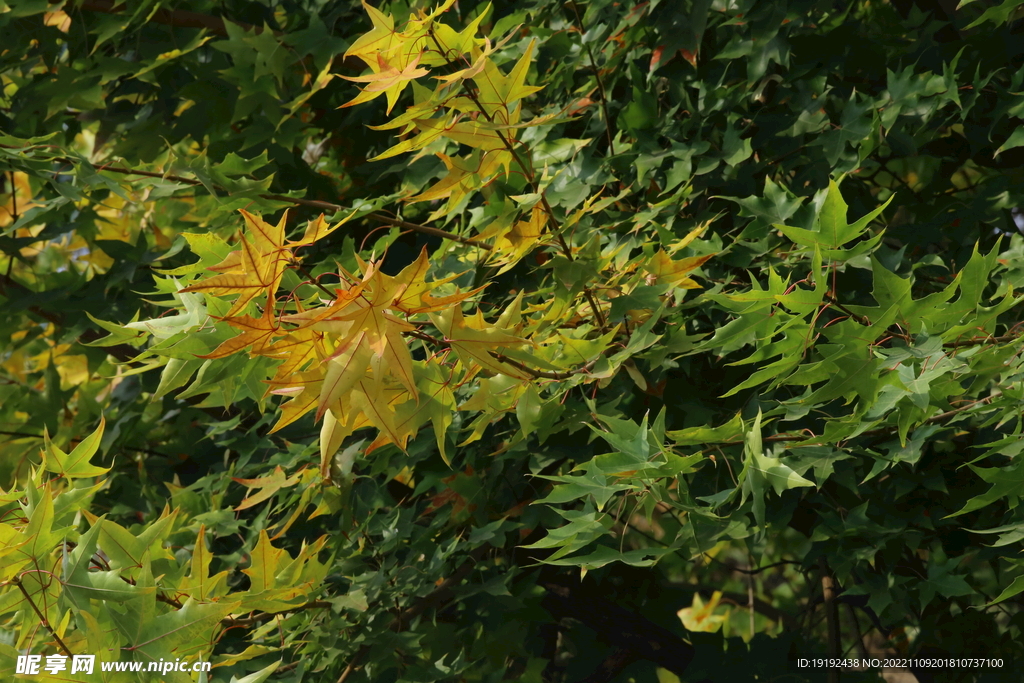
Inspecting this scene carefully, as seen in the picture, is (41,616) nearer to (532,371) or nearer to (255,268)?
(255,268)

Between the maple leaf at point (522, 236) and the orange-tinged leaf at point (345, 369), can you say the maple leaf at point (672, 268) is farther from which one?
the orange-tinged leaf at point (345, 369)

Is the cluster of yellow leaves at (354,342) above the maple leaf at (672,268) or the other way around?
above

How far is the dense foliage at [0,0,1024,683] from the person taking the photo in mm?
910

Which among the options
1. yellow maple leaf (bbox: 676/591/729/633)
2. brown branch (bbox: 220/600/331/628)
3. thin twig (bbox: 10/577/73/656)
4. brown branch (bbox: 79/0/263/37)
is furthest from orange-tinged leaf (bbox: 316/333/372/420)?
yellow maple leaf (bbox: 676/591/729/633)

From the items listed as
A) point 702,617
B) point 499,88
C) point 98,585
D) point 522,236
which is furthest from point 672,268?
point 702,617

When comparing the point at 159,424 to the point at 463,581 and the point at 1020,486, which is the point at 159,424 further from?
the point at 1020,486

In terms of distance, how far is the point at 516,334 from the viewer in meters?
0.89

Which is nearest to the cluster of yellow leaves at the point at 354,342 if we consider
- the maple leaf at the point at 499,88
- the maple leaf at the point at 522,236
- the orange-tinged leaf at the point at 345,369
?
the orange-tinged leaf at the point at 345,369

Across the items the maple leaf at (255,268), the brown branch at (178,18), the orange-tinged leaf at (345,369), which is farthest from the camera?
the brown branch at (178,18)

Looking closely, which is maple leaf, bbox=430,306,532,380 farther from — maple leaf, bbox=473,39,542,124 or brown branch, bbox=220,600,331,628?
brown branch, bbox=220,600,331,628

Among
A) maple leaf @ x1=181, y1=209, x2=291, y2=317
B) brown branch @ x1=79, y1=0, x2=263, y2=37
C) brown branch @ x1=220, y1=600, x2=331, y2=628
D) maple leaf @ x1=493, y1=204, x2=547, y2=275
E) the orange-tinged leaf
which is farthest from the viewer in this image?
brown branch @ x1=79, y1=0, x2=263, y2=37

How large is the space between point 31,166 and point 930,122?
151 centimetres

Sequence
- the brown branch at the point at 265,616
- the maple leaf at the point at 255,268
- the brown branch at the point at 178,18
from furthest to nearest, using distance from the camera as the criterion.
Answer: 1. the brown branch at the point at 178,18
2. the brown branch at the point at 265,616
3. the maple leaf at the point at 255,268

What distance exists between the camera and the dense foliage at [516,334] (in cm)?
91
